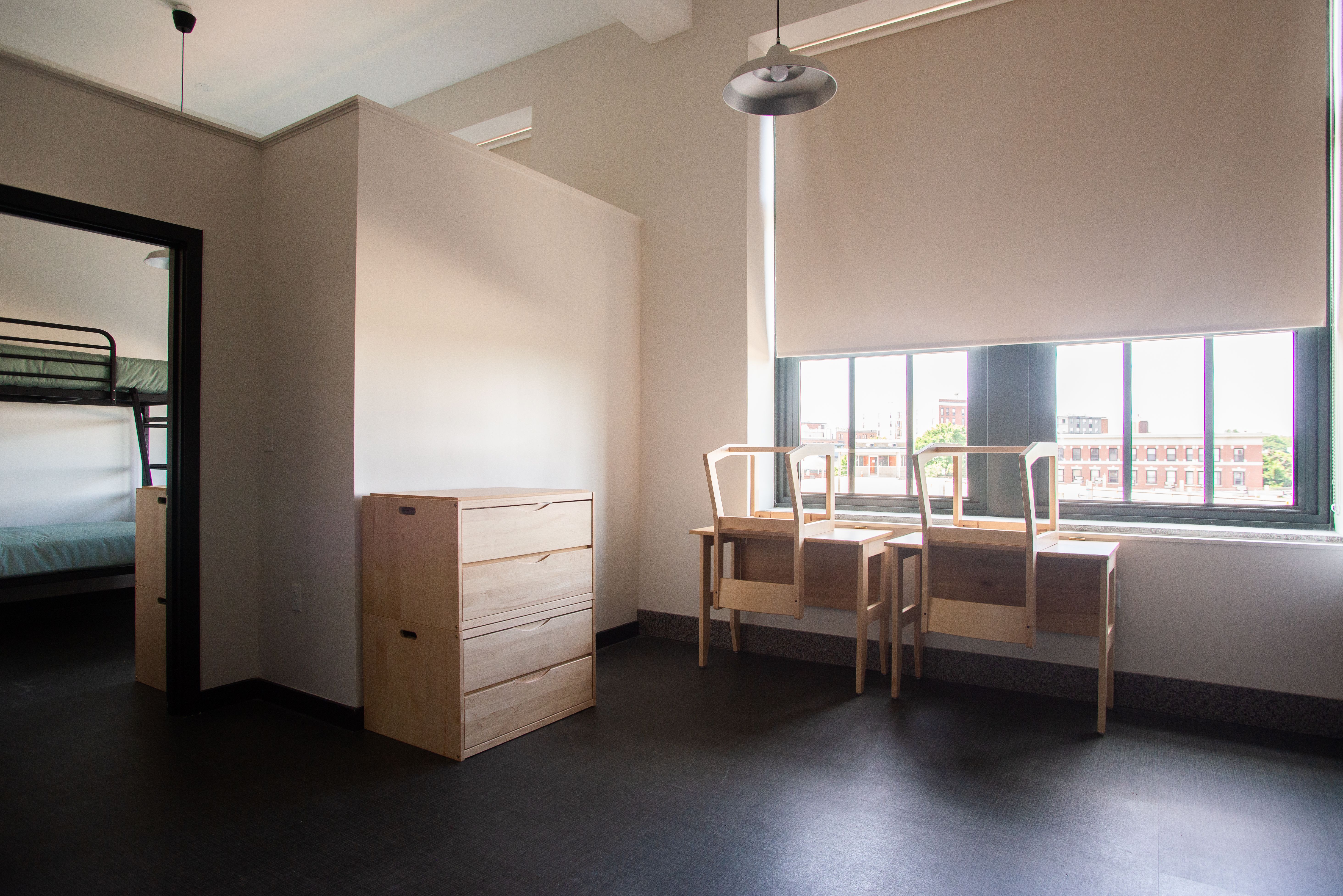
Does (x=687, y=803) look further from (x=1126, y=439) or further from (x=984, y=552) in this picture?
(x=1126, y=439)

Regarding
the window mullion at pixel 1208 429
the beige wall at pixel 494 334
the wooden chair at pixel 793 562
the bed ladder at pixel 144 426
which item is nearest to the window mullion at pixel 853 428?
the wooden chair at pixel 793 562

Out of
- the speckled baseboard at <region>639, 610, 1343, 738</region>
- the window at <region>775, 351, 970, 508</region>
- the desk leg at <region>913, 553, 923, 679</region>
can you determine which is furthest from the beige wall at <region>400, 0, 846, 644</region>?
the desk leg at <region>913, 553, 923, 679</region>

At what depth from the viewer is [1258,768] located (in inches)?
90.1

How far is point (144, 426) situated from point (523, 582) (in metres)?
4.24

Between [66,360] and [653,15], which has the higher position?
[653,15]

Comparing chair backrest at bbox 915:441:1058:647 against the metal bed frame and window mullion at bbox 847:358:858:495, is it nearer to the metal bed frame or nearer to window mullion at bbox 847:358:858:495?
window mullion at bbox 847:358:858:495

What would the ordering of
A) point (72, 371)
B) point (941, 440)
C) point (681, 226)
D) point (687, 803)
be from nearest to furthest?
point (687, 803) < point (941, 440) < point (681, 226) < point (72, 371)

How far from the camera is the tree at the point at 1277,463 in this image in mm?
2857

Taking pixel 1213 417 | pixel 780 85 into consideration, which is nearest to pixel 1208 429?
pixel 1213 417

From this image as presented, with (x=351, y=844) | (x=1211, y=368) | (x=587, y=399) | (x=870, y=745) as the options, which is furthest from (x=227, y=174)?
(x=1211, y=368)

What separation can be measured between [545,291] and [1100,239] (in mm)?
2442

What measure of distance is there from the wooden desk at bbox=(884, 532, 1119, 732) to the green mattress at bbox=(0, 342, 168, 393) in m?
4.28

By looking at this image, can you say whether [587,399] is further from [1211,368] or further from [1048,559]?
[1211,368]

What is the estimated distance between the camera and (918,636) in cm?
309
